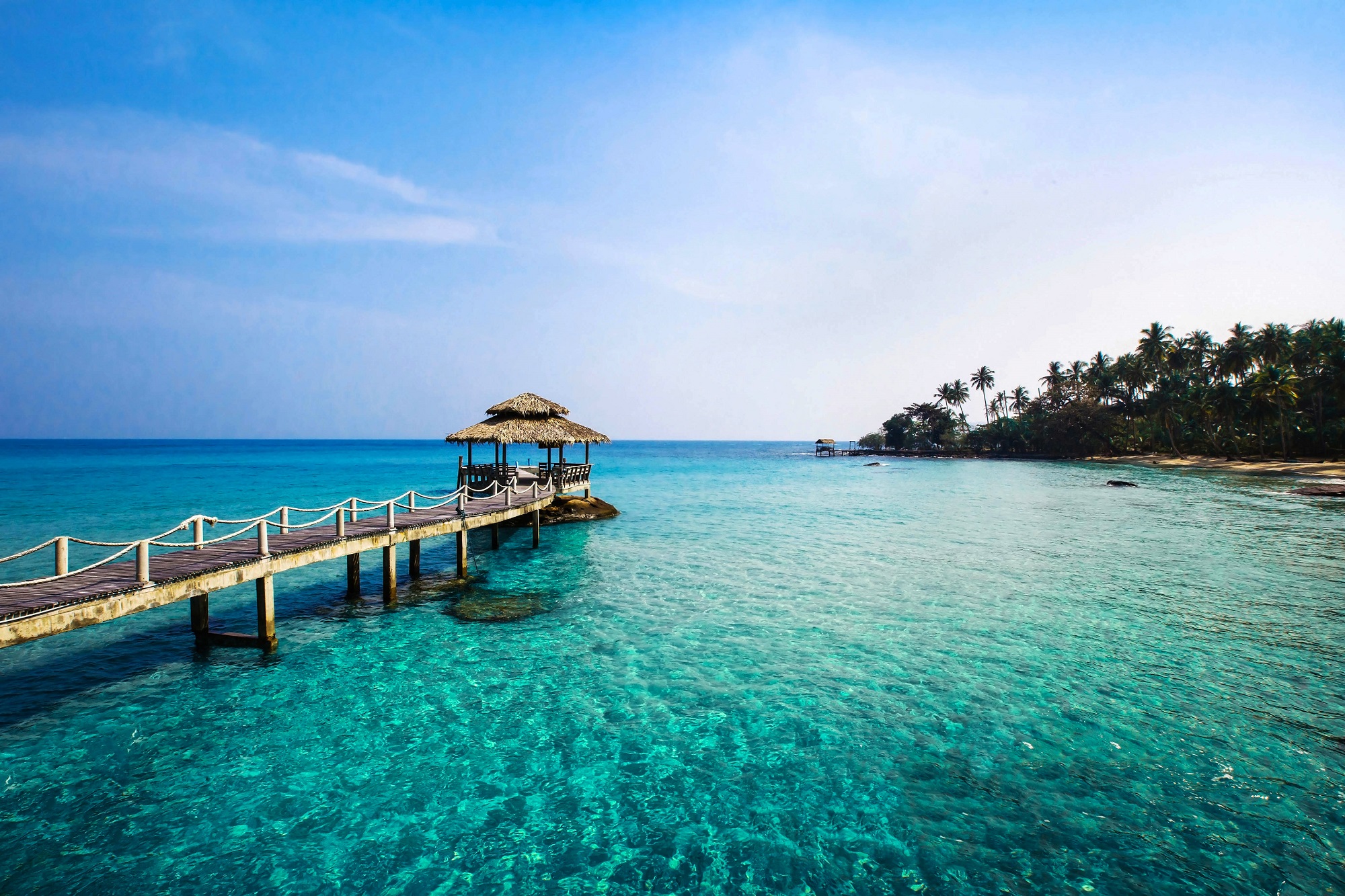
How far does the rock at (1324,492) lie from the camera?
3756cm

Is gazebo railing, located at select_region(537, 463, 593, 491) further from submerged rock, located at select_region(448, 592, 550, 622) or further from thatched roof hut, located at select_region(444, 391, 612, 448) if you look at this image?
submerged rock, located at select_region(448, 592, 550, 622)

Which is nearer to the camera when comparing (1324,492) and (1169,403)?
(1324,492)

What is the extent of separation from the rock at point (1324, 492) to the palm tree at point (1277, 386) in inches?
735

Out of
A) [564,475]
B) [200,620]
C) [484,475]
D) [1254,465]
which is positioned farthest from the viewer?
[1254,465]

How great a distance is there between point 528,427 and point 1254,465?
7049 centimetres

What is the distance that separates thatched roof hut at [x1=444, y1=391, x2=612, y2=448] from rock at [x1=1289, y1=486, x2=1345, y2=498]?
44533mm

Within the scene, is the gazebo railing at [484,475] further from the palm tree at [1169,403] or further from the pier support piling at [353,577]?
the palm tree at [1169,403]

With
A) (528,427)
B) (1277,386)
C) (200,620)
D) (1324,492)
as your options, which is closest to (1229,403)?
(1277,386)

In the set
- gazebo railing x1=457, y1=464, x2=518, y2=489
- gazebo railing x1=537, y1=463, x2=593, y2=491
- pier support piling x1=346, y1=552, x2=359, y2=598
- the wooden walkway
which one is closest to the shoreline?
gazebo railing x1=537, y1=463, x2=593, y2=491

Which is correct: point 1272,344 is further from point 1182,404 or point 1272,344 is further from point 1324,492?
point 1324,492

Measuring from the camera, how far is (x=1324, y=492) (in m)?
37.8

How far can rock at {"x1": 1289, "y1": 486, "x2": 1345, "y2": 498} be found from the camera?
37562mm

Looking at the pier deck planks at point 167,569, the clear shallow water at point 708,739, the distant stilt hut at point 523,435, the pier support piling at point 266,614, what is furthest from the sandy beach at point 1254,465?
the pier support piling at point 266,614

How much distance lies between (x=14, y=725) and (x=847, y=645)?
13.9 meters
